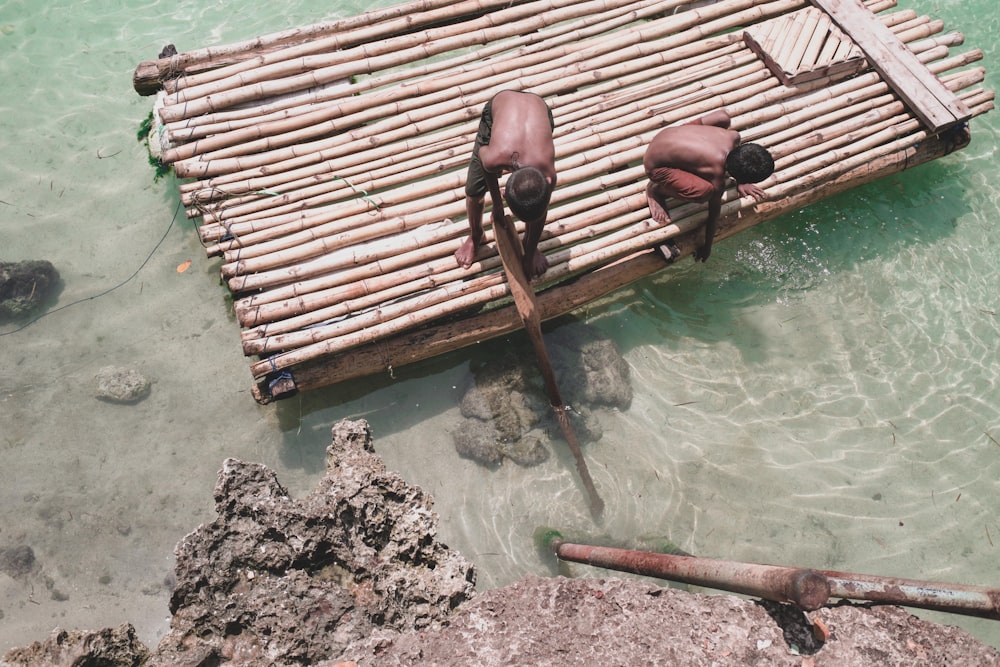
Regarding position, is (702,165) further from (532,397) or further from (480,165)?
(532,397)

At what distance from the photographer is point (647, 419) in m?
5.21

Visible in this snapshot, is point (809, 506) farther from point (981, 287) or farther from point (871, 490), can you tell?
point (981, 287)

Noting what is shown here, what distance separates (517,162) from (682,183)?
4.19ft

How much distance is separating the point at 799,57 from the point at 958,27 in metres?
A: 2.92

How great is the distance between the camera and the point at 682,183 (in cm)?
458

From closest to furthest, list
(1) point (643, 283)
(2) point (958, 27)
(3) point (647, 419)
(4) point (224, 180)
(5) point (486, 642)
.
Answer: (5) point (486, 642) → (4) point (224, 180) → (3) point (647, 419) → (1) point (643, 283) → (2) point (958, 27)

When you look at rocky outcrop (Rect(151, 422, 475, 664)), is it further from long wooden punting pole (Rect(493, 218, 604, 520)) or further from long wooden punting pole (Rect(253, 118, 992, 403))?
long wooden punting pole (Rect(493, 218, 604, 520))

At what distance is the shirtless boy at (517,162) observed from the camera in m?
3.62

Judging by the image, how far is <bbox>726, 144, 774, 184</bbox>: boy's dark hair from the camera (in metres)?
4.40

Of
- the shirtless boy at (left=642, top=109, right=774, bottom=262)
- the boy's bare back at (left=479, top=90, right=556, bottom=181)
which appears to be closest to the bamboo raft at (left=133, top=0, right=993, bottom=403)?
the shirtless boy at (left=642, top=109, right=774, bottom=262)

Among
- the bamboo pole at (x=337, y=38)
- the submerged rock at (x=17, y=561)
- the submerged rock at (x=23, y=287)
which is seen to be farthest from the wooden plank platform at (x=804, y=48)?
the submerged rock at (x=17, y=561)

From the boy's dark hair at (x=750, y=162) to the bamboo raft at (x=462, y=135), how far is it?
491mm

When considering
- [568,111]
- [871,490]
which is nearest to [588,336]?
[568,111]

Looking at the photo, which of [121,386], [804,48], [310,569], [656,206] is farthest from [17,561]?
[804,48]
